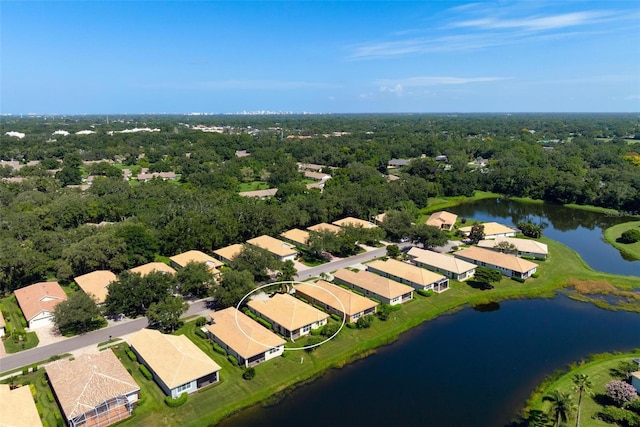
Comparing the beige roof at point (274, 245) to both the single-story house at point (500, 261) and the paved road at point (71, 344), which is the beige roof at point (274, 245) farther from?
the single-story house at point (500, 261)

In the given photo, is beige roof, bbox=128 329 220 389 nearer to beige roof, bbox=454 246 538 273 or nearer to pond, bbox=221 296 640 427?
pond, bbox=221 296 640 427

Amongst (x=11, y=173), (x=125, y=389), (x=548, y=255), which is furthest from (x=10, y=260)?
(x=11, y=173)

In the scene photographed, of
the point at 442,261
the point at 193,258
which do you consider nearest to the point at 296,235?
the point at 193,258

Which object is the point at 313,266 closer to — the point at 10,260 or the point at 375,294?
the point at 375,294

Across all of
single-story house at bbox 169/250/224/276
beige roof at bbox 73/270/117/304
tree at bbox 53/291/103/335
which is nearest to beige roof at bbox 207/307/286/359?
tree at bbox 53/291/103/335

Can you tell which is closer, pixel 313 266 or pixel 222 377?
pixel 222 377

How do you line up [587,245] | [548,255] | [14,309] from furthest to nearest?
[587,245]
[548,255]
[14,309]

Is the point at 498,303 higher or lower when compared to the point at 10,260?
lower
